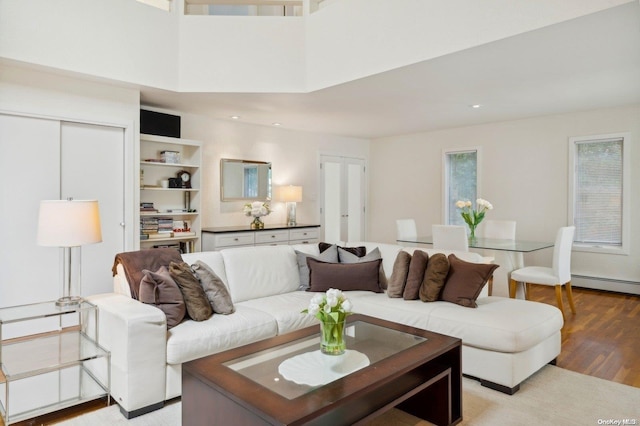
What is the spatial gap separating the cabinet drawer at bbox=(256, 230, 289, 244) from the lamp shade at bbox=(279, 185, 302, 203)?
636 millimetres

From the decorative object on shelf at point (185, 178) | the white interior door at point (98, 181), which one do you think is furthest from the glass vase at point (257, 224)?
the white interior door at point (98, 181)

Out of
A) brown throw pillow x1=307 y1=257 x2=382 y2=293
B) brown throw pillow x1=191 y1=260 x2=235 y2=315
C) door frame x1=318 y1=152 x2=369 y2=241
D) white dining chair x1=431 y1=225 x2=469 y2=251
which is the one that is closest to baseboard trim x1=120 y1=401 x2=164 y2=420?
brown throw pillow x1=191 y1=260 x2=235 y2=315

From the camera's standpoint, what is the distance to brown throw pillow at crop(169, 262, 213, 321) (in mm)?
2732

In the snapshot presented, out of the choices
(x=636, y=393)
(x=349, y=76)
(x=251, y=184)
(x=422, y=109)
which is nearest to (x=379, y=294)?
(x=636, y=393)

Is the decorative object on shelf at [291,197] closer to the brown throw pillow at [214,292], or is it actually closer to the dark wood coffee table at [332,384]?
the brown throw pillow at [214,292]

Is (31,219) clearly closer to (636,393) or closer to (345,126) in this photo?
(345,126)

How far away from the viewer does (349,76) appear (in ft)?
13.5

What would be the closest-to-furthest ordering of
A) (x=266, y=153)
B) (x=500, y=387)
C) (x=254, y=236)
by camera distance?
1. (x=500, y=387)
2. (x=254, y=236)
3. (x=266, y=153)

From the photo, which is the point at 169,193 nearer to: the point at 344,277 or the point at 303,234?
the point at 303,234

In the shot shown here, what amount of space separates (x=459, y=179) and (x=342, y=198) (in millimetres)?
2100

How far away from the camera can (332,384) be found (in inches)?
68.9

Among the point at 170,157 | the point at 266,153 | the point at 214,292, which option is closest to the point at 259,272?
the point at 214,292

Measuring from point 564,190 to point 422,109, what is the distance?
235 centimetres

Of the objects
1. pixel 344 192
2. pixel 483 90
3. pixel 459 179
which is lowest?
pixel 344 192
